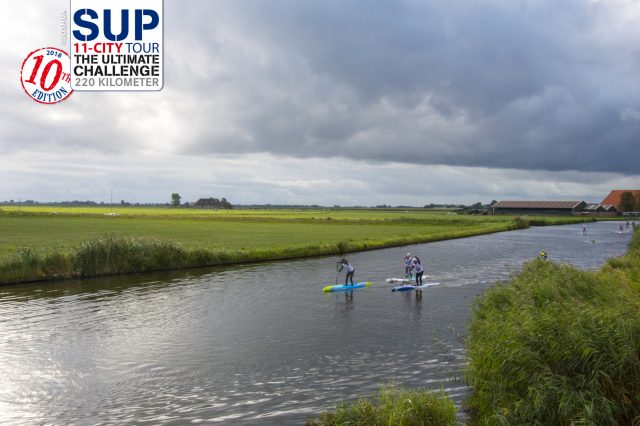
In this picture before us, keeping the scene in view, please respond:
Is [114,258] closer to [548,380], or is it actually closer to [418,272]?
[418,272]

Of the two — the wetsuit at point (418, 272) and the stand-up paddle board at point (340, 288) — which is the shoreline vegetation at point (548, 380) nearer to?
the stand-up paddle board at point (340, 288)

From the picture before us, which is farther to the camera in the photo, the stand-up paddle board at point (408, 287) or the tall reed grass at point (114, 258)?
the tall reed grass at point (114, 258)

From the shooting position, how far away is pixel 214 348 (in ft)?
69.4

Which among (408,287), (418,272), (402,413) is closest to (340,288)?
(408,287)

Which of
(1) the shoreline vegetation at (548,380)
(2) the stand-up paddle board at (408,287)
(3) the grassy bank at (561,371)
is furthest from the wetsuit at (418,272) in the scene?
(1) the shoreline vegetation at (548,380)

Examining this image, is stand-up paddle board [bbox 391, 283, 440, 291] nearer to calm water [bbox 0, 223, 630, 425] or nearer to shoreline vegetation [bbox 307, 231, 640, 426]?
calm water [bbox 0, 223, 630, 425]

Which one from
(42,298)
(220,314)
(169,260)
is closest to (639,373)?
(220,314)

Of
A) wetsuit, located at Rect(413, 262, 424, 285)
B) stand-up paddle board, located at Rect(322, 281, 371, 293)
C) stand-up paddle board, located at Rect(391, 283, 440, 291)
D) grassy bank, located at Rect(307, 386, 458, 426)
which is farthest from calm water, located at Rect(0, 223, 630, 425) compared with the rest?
grassy bank, located at Rect(307, 386, 458, 426)

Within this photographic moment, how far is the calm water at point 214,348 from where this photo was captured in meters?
15.3

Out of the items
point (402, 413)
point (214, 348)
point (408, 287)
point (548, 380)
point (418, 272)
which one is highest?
point (548, 380)

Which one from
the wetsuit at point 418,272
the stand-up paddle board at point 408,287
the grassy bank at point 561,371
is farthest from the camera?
the wetsuit at point 418,272

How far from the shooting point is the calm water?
A: 15.3 meters

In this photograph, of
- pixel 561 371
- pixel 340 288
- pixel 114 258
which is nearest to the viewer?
pixel 561 371

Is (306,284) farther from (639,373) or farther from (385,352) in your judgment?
(639,373)
